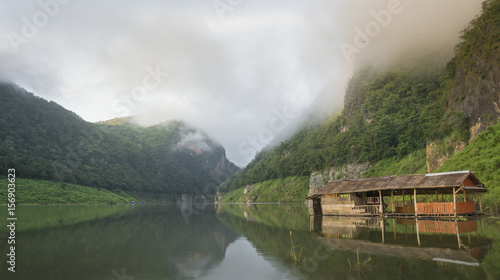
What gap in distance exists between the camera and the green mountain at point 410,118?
2039 inches

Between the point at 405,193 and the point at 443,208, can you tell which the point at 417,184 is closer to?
the point at 443,208

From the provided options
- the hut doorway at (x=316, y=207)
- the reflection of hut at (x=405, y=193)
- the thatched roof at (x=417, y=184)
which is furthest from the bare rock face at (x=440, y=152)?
the hut doorway at (x=316, y=207)

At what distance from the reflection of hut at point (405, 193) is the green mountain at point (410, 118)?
3784mm

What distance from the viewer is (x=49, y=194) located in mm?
101625

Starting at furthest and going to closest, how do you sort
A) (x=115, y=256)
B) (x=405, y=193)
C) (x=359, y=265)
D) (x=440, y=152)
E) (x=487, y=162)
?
(x=440, y=152) < (x=405, y=193) < (x=487, y=162) < (x=115, y=256) < (x=359, y=265)

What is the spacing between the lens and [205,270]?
42.1ft

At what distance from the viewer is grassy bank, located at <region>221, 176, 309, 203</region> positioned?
114575mm

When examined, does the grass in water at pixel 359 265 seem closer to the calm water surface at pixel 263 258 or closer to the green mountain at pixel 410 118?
Answer: the calm water surface at pixel 263 258

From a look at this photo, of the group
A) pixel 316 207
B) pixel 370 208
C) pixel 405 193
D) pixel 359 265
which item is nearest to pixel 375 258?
pixel 359 265

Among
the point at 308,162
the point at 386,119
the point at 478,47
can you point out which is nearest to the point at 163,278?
the point at 478,47

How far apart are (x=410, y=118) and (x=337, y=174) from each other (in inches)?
1081

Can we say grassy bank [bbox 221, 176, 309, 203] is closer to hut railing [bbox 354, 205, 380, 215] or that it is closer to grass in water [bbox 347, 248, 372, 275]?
hut railing [bbox 354, 205, 380, 215]

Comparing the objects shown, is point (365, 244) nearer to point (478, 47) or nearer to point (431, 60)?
point (478, 47)

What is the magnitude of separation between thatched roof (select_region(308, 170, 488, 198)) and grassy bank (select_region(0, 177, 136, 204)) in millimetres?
86603
